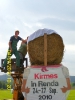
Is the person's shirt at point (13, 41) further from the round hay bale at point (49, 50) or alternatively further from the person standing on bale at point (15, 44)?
the round hay bale at point (49, 50)

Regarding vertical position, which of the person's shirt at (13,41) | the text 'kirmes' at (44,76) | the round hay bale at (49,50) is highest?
the person's shirt at (13,41)

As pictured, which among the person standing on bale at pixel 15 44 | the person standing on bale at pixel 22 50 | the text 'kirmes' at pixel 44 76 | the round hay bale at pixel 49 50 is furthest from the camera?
the person standing on bale at pixel 22 50

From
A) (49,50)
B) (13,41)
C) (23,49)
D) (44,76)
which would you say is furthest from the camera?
(23,49)

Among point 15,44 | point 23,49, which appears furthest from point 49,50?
point 15,44

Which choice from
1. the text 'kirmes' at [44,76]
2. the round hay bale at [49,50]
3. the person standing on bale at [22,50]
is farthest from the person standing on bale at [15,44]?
the text 'kirmes' at [44,76]

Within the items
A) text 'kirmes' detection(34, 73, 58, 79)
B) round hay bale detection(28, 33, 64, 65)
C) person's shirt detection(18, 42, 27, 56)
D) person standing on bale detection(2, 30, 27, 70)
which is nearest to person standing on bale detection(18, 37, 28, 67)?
person's shirt detection(18, 42, 27, 56)

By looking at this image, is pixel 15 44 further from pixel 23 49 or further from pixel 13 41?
pixel 23 49

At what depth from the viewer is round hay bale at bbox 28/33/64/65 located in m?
9.29

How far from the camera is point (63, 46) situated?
933 centimetres

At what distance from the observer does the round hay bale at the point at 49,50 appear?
9289 mm

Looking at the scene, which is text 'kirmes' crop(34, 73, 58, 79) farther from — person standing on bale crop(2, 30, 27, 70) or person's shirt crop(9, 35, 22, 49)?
person's shirt crop(9, 35, 22, 49)

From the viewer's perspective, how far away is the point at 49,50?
30.9 feet

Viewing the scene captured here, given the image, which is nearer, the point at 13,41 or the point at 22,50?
the point at 13,41

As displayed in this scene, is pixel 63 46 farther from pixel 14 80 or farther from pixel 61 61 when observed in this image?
pixel 14 80
